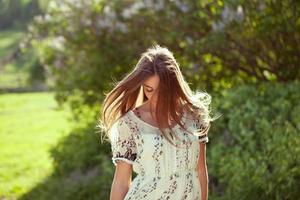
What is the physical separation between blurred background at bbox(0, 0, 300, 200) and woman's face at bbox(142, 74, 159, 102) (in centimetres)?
259

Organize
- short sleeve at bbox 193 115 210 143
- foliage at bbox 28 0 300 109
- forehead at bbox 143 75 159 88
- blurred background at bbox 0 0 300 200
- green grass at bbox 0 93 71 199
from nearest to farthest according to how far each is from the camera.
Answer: forehead at bbox 143 75 159 88 → short sleeve at bbox 193 115 210 143 → blurred background at bbox 0 0 300 200 → foliage at bbox 28 0 300 109 → green grass at bbox 0 93 71 199

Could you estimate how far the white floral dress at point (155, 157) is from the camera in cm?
364

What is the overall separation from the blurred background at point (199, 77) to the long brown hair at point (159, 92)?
8.23 feet

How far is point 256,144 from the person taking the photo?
6.91 m

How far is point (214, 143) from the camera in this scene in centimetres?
772

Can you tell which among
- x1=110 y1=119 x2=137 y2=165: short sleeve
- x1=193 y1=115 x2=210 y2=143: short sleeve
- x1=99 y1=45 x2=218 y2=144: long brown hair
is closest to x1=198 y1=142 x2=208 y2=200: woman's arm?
x1=193 y1=115 x2=210 y2=143: short sleeve

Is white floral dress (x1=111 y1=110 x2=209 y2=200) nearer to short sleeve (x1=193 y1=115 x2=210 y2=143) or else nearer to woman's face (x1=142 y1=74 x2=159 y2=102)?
short sleeve (x1=193 y1=115 x2=210 y2=143)

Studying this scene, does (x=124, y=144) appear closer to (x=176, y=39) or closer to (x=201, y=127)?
(x=201, y=127)

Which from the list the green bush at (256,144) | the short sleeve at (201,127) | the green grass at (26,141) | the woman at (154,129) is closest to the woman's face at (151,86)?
the woman at (154,129)

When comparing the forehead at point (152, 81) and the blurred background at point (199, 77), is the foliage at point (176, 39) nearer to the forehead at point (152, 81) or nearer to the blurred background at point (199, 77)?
the blurred background at point (199, 77)

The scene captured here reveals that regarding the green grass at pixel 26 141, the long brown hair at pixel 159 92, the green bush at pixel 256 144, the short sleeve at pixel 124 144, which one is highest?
the long brown hair at pixel 159 92

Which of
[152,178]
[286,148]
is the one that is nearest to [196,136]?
[152,178]

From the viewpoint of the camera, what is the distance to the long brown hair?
140 inches

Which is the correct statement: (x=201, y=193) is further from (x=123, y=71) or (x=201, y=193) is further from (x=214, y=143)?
(x=123, y=71)
